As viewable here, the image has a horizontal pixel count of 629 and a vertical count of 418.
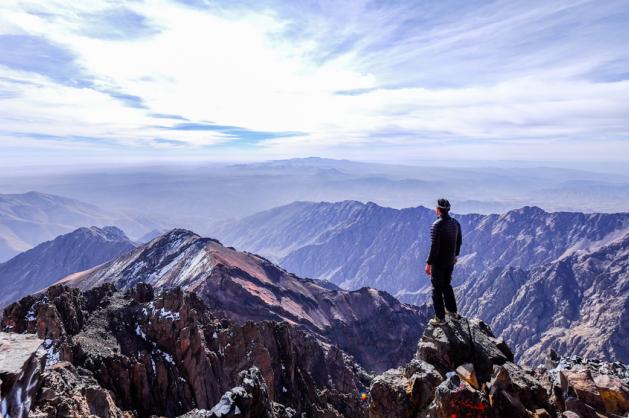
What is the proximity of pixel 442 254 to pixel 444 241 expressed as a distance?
0.55 meters

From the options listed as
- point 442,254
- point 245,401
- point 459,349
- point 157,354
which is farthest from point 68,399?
point 157,354

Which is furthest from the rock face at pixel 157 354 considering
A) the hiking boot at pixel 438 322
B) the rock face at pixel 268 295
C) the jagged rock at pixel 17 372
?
the rock face at pixel 268 295

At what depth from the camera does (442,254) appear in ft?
56.7

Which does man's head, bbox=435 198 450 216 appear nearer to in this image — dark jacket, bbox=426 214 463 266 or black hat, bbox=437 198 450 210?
black hat, bbox=437 198 450 210

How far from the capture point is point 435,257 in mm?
17125

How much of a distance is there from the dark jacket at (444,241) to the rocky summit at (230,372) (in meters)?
2.80

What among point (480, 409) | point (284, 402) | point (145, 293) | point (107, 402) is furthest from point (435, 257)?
point (145, 293)

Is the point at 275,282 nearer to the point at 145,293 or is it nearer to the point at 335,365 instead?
the point at 335,365

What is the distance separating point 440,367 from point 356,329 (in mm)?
136960

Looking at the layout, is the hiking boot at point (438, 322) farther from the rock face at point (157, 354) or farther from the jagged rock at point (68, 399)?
the jagged rock at point (68, 399)

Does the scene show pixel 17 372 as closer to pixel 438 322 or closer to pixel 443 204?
pixel 438 322

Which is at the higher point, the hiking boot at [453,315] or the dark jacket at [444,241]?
the dark jacket at [444,241]

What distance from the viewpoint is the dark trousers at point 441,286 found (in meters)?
17.5

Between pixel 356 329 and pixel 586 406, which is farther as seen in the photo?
pixel 356 329
